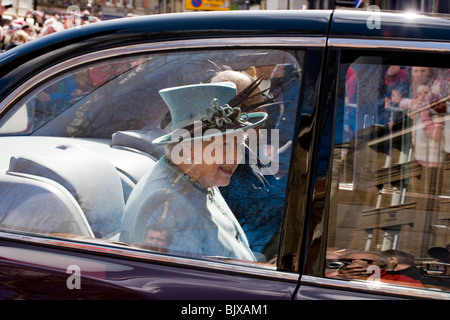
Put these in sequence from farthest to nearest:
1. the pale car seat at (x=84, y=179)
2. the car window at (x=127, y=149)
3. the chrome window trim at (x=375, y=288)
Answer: the pale car seat at (x=84, y=179), the car window at (x=127, y=149), the chrome window trim at (x=375, y=288)

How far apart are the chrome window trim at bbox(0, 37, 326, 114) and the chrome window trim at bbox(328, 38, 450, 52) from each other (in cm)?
4

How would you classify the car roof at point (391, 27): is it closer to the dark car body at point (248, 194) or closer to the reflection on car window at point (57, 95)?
the dark car body at point (248, 194)

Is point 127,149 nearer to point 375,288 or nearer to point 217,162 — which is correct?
point 217,162

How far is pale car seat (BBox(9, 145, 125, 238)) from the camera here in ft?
5.12

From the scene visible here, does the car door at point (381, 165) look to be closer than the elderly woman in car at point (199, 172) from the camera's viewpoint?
Yes

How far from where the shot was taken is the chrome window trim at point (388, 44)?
4.32 ft

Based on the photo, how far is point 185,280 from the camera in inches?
52.7

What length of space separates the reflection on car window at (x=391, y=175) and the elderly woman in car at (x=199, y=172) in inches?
9.6

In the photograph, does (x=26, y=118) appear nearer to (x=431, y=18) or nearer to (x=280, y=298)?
(x=280, y=298)

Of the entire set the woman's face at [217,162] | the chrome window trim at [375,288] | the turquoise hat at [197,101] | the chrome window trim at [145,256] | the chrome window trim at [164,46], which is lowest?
the chrome window trim at [375,288]

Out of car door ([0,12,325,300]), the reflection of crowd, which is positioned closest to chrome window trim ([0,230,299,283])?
car door ([0,12,325,300])

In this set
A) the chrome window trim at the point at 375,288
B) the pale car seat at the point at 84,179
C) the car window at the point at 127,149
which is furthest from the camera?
the pale car seat at the point at 84,179

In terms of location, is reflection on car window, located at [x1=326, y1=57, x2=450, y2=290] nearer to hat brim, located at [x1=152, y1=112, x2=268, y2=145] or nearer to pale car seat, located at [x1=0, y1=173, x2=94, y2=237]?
hat brim, located at [x1=152, y1=112, x2=268, y2=145]

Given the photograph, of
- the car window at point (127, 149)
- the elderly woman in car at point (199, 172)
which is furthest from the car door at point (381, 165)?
the elderly woman in car at point (199, 172)
